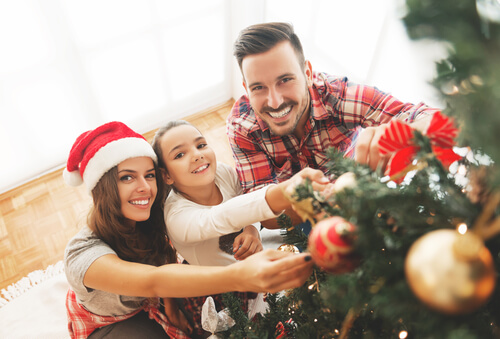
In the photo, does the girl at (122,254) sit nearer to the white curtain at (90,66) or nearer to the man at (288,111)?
the man at (288,111)

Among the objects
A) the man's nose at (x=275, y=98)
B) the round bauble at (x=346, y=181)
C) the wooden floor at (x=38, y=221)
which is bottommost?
the wooden floor at (x=38, y=221)

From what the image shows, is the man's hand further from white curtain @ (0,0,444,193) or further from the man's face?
white curtain @ (0,0,444,193)

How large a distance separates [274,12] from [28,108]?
1.78 m

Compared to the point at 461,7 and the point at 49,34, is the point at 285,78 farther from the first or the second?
the point at 49,34

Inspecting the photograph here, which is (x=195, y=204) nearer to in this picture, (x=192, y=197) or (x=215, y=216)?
(x=192, y=197)

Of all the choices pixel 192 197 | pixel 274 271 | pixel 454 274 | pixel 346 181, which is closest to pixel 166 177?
pixel 192 197

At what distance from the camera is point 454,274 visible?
0.28m

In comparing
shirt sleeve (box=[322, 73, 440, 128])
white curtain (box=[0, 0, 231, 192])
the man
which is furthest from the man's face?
white curtain (box=[0, 0, 231, 192])

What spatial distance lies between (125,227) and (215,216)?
0.40m

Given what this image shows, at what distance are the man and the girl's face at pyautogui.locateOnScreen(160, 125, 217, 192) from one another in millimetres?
247

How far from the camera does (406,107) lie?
4.07 feet

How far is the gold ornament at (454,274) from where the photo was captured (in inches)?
11.1

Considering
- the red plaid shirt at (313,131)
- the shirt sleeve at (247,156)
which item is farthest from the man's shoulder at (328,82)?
the shirt sleeve at (247,156)

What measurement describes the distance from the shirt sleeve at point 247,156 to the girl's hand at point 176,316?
52 centimetres
